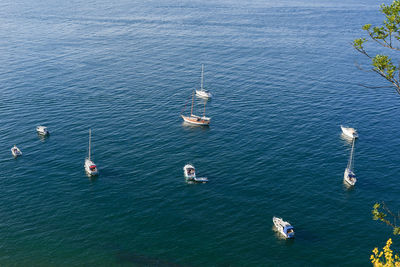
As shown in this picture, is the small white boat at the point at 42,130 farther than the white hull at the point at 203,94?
No

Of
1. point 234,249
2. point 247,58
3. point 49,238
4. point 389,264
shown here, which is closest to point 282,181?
point 234,249

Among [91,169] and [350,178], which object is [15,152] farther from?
[350,178]

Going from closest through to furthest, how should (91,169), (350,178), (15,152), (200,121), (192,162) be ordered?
(350,178) → (91,169) → (192,162) → (15,152) → (200,121)

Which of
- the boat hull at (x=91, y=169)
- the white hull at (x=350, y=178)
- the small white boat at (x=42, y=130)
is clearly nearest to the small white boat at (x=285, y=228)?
the white hull at (x=350, y=178)

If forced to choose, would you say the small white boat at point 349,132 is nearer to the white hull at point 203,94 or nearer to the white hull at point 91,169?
the white hull at point 203,94

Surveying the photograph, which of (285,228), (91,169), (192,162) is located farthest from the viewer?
(192,162)

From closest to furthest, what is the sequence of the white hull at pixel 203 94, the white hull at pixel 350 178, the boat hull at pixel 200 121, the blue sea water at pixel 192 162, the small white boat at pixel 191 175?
1. the blue sea water at pixel 192 162
2. the white hull at pixel 350 178
3. the small white boat at pixel 191 175
4. the boat hull at pixel 200 121
5. the white hull at pixel 203 94

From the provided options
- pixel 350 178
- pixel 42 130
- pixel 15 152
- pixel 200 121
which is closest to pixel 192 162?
pixel 200 121

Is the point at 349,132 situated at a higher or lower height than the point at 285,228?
higher

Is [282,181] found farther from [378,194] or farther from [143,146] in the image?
[143,146]
